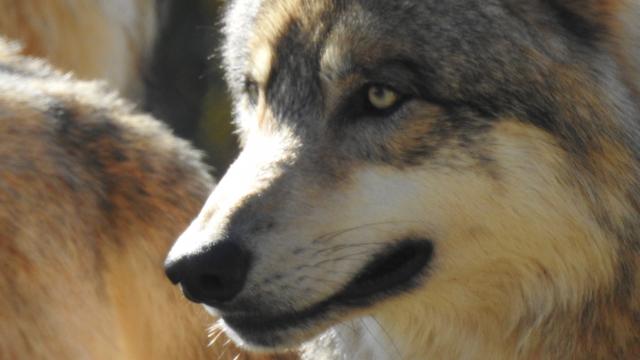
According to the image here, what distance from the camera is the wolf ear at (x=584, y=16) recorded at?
3.52 m

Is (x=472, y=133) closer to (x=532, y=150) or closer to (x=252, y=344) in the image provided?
(x=532, y=150)

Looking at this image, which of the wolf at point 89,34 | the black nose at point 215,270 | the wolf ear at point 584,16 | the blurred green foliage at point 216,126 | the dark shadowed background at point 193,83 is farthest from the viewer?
the blurred green foliage at point 216,126

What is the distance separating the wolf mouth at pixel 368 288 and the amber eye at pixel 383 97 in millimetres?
362

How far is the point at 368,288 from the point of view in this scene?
3457 millimetres

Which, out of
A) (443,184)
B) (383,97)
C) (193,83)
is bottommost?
(193,83)

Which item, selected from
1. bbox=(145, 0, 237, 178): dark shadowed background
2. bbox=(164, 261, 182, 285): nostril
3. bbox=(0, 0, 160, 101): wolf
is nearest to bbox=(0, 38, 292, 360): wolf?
bbox=(164, 261, 182, 285): nostril

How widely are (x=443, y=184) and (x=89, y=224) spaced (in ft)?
3.24

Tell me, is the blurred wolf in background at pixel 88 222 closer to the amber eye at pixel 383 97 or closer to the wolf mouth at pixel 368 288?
the wolf mouth at pixel 368 288

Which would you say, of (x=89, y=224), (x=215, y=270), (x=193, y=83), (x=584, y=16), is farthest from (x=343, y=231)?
(x=193, y=83)

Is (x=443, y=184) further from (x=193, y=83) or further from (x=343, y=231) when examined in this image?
(x=193, y=83)

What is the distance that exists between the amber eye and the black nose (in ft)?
1.77

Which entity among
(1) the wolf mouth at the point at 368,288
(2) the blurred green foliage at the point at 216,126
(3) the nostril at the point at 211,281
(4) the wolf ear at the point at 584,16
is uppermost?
(4) the wolf ear at the point at 584,16

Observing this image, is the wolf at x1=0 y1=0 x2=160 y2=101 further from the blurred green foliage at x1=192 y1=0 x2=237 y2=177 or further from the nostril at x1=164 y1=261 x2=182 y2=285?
the nostril at x1=164 y1=261 x2=182 y2=285

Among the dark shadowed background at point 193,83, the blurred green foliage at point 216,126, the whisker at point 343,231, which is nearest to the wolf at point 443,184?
the whisker at point 343,231
